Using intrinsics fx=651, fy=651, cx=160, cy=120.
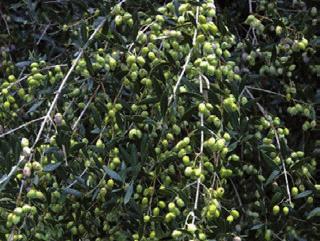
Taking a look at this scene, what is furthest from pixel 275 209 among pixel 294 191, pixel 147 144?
pixel 147 144

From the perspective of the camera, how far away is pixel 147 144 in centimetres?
161

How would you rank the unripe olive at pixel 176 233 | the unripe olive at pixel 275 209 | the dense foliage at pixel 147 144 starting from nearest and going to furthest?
the unripe olive at pixel 176 233
the dense foliage at pixel 147 144
the unripe olive at pixel 275 209

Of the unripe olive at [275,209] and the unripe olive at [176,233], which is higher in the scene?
the unripe olive at [176,233]

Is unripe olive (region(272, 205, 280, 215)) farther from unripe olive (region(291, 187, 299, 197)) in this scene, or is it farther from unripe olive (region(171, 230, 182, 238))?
unripe olive (region(171, 230, 182, 238))

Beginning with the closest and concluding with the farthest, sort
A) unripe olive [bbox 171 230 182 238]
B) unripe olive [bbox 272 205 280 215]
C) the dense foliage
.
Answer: unripe olive [bbox 171 230 182 238]
the dense foliage
unripe olive [bbox 272 205 280 215]

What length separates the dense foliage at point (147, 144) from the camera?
1561 millimetres

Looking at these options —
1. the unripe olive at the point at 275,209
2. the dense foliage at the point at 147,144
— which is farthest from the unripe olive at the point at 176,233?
the unripe olive at the point at 275,209

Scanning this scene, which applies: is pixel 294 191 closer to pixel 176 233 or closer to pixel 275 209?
pixel 275 209

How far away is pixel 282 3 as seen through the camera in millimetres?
2434

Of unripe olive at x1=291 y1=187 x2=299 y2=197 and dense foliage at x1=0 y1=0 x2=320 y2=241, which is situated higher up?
dense foliage at x1=0 y1=0 x2=320 y2=241

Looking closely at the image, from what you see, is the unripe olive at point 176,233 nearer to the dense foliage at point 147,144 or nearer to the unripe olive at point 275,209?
the dense foliage at point 147,144

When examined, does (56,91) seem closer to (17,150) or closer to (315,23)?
(17,150)

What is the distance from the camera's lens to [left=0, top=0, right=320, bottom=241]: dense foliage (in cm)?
156

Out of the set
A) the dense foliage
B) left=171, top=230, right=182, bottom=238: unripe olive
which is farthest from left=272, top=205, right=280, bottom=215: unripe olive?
left=171, top=230, right=182, bottom=238: unripe olive
